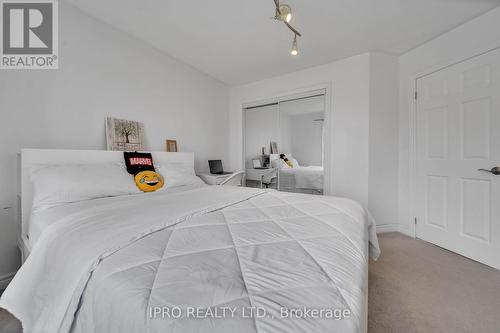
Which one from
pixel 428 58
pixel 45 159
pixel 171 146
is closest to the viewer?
pixel 45 159

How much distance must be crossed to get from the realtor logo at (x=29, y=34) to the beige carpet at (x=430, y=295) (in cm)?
192

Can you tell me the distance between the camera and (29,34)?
1.90m

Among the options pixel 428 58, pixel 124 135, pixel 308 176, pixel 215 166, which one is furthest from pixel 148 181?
pixel 428 58

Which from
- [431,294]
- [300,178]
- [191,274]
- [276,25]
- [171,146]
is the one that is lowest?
[431,294]

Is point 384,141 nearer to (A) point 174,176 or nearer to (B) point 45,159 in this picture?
(A) point 174,176

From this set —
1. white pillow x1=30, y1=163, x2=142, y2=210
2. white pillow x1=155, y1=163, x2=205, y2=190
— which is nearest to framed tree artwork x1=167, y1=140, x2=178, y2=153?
white pillow x1=155, y1=163, x2=205, y2=190

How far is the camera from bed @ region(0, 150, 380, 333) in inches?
19.9

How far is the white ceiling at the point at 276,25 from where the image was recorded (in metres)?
2.02

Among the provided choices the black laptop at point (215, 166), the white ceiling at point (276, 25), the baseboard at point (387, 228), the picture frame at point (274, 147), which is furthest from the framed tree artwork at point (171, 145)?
the baseboard at point (387, 228)

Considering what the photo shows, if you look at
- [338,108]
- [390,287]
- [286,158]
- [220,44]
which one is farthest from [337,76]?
[390,287]

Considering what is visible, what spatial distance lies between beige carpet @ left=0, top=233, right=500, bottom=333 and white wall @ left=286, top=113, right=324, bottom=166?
1.63m

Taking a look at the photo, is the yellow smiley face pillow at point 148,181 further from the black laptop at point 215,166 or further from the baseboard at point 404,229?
the baseboard at point 404,229

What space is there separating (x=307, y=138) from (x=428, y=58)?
1746 millimetres

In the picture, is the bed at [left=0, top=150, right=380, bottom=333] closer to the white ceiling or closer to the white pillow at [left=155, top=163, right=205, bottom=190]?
the white pillow at [left=155, top=163, right=205, bottom=190]
